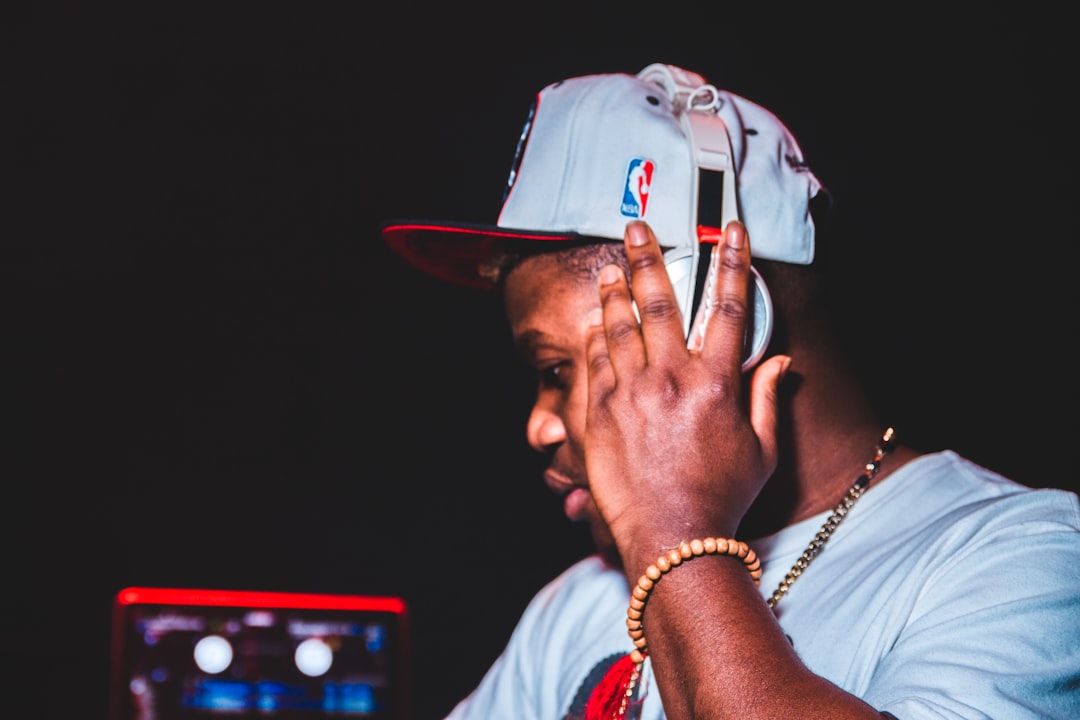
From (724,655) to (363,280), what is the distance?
7.31ft

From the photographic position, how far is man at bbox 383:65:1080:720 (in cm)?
88

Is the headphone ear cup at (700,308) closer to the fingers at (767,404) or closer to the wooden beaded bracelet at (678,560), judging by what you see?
the fingers at (767,404)

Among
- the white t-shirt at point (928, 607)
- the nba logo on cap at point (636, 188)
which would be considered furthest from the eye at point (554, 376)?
the white t-shirt at point (928, 607)

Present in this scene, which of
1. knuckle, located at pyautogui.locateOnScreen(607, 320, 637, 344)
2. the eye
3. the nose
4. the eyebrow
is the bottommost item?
the nose

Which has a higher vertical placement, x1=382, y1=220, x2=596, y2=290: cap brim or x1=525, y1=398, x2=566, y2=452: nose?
x1=382, y1=220, x2=596, y2=290: cap brim

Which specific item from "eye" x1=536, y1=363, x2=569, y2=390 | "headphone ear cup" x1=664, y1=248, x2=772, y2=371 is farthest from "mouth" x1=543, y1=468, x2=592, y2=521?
"headphone ear cup" x1=664, y1=248, x2=772, y2=371

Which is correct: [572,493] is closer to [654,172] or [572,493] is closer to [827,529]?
[827,529]

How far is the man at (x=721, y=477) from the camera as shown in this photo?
878 millimetres

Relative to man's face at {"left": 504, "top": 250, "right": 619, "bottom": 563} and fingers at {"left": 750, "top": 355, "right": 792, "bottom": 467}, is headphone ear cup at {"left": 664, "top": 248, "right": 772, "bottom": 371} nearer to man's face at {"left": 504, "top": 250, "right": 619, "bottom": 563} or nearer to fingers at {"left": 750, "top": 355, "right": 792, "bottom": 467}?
fingers at {"left": 750, "top": 355, "right": 792, "bottom": 467}

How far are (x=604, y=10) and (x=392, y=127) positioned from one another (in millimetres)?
689

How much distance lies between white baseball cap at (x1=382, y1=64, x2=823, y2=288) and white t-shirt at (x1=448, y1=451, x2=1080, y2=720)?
1.25ft

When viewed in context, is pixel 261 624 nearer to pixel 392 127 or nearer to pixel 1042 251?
pixel 392 127

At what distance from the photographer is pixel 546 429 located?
1.37 m

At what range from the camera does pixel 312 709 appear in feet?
8.50
